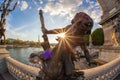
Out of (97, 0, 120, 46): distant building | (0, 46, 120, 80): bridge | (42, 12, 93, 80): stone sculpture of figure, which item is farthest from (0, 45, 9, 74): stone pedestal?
(97, 0, 120, 46): distant building

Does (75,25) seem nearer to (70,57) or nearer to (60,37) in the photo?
(60,37)

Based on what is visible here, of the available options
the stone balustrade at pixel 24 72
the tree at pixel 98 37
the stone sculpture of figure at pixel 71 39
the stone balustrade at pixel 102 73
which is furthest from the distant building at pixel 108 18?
the stone sculpture of figure at pixel 71 39

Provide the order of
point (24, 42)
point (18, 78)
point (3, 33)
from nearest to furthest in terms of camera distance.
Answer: point (18, 78), point (3, 33), point (24, 42)

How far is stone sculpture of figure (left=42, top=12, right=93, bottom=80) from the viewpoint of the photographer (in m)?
3.07

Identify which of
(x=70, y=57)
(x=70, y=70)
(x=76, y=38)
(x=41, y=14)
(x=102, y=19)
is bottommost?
(x=70, y=70)

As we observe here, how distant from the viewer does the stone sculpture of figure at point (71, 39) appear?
307 cm

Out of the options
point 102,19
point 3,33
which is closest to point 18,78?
point 3,33

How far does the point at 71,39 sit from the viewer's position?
3059 millimetres

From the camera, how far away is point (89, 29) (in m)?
3.11

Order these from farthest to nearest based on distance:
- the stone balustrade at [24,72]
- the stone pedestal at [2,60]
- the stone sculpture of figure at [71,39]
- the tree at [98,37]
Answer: the tree at [98,37], the stone pedestal at [2,60], the stone balustrade at [24,72], the stone sculpture of figure at [71,39]

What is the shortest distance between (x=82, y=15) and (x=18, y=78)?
5.06 m

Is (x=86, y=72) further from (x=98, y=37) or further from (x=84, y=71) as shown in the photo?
(x=98, y=37)

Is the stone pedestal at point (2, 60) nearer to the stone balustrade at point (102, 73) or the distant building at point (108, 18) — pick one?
the stone balustrade at point (102, 73)

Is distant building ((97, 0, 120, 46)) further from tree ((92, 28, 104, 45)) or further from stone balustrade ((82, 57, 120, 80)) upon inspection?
stone balustrade ((82, 57, 120, 80))
